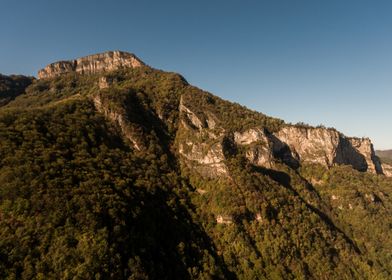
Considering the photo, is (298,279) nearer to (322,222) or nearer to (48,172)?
(322,222)

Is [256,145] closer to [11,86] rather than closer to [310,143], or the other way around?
[310,143]

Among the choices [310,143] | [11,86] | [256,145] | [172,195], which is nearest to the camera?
[172,195]

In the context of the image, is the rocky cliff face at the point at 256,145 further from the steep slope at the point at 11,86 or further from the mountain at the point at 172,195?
the steep slope at the point at 11,86

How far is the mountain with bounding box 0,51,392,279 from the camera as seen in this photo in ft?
208

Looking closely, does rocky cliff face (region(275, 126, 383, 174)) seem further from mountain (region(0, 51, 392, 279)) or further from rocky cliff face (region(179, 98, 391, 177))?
mountain (region(0, 51, 392, 279))

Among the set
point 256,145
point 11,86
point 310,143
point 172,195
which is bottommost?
point 172,195

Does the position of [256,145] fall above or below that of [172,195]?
above

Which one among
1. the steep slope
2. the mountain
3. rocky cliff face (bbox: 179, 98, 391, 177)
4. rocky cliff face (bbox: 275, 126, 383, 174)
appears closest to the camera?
the mountain

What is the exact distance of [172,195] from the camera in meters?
101

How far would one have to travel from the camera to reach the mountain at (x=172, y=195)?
63.2m

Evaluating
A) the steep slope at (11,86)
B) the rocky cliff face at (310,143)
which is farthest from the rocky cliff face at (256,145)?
the steep slope at (11,86)

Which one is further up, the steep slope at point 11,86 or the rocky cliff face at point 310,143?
the steep slope at point 11,86

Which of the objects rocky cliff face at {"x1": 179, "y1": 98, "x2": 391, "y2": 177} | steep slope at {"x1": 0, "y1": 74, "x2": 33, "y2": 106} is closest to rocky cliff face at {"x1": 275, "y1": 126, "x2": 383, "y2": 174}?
rocky cliff face at {"x1": 179, "y1": 98, "x2": 391, "y2": 177}

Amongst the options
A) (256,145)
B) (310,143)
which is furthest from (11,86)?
(310,143)
